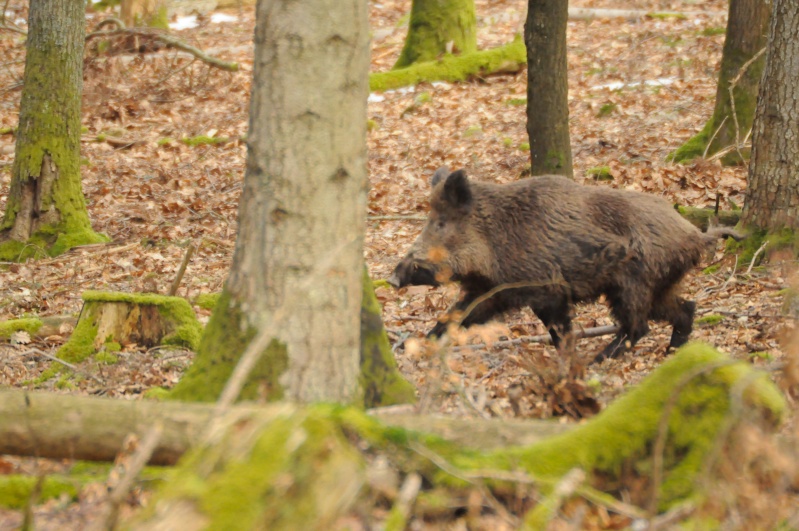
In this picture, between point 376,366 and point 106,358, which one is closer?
point 376,366

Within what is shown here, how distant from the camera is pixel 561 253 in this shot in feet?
26.4

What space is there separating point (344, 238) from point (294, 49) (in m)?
0.97

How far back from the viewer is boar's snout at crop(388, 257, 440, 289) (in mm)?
8047

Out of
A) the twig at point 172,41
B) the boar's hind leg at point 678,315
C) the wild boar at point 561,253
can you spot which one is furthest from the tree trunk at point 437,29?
the boar's hind leg at point 678,315

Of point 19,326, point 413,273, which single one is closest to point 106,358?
point 19,326

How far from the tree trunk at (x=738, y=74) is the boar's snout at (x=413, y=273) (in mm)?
5475

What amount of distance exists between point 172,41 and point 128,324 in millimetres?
11280

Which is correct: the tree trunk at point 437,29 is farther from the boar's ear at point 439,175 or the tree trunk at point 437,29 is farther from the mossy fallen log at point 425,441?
the mossy fallen log at point 425,441

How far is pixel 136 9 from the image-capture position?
23109 millimetres

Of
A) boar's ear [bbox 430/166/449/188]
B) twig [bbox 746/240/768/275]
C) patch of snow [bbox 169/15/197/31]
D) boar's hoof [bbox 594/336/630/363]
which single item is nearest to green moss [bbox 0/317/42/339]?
boar's ear [bbox 430/166/449/188]

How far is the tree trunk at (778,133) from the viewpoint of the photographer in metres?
8.56

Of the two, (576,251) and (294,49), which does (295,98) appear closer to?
(294,49)

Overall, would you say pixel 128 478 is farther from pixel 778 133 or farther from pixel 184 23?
pixel 184 23

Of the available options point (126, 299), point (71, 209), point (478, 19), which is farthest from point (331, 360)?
point (478, 19)
